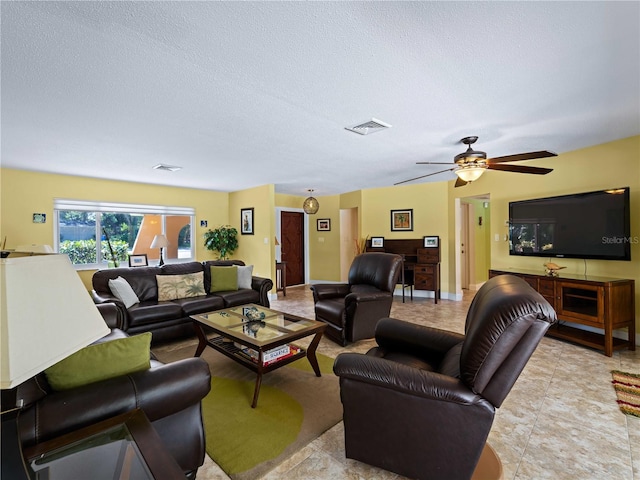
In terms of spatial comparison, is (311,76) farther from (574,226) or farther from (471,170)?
(574,226)

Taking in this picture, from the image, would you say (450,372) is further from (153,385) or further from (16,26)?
(16,26)

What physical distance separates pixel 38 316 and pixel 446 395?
148 cm

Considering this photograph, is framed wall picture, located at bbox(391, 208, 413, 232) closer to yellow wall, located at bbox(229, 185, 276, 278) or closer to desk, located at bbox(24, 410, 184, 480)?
yellow wall, located at bbox(229, 185, 276, 278)

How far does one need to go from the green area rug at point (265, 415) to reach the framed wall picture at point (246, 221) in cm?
366

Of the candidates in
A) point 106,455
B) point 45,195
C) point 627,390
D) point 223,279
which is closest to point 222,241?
point 223,279

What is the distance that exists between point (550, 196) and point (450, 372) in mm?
3627

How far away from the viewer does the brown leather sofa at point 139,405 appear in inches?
43.3

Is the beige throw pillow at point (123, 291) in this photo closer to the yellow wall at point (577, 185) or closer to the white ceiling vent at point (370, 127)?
the white ceiling vent at point (370, 127)

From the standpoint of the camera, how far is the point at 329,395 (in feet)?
7.70

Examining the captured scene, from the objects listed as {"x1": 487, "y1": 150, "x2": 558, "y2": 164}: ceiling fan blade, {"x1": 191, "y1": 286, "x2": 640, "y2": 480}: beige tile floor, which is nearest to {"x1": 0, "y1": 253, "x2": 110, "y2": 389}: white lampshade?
{"x1": 191, "y1": 286, "x2": 640, "y2": 480}: beige tile floor

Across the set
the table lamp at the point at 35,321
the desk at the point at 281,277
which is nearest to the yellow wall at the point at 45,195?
the desk at the point at 281,277

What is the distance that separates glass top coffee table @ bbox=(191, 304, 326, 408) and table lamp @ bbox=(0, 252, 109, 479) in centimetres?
152

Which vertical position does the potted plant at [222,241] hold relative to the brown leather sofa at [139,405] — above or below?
above

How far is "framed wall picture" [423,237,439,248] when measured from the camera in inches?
232
